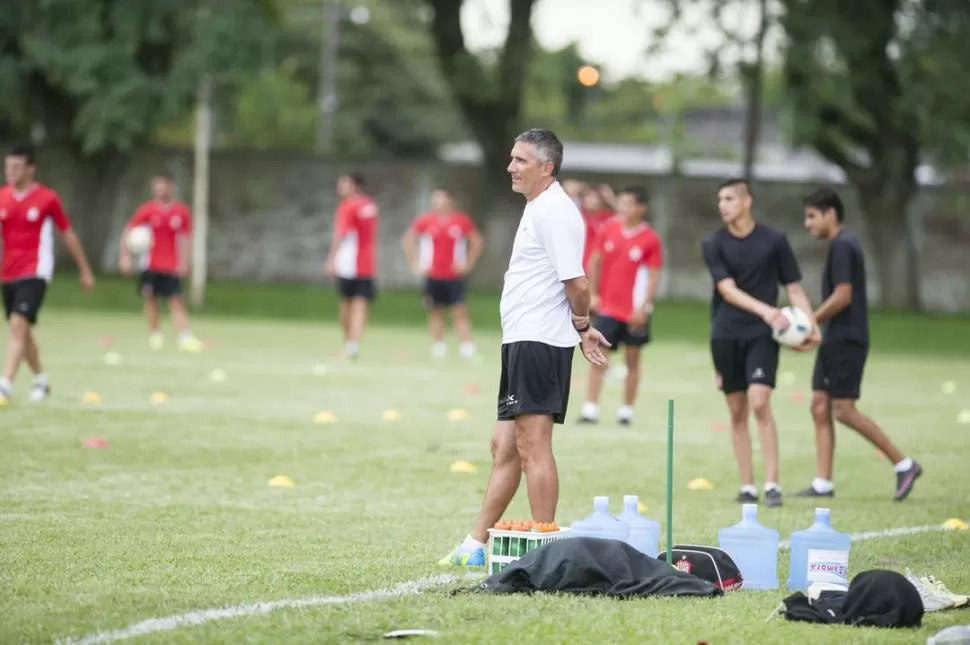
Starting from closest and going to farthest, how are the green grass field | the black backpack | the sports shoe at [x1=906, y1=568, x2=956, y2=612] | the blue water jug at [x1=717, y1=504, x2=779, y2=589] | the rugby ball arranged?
1. the green grass field
2. the sports shoe at [x1=906, y1=568, x2=956, y2=612]
3. the black backpack
4. the blue water jug at [x1=717, y1=504, x2=779, y2=589]
5. the rugby ball

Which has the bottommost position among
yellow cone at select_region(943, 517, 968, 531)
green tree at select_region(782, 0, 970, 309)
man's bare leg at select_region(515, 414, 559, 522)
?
yellow cone at select_region(943, 517, 968, 531)

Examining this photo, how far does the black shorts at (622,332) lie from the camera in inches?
678

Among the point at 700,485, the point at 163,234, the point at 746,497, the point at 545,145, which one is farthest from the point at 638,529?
the point at 163,234

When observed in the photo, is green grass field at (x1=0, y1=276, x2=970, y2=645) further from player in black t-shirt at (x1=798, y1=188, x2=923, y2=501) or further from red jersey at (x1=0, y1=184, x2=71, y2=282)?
red jersey at (x1=0, y1=184, x2=71, y2=282)

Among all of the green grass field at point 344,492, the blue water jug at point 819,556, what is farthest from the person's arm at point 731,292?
the blue water jug at point 819,556

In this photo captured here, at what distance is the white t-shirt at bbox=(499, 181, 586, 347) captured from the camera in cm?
823

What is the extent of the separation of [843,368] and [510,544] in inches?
194

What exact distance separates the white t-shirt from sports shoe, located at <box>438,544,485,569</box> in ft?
3.63

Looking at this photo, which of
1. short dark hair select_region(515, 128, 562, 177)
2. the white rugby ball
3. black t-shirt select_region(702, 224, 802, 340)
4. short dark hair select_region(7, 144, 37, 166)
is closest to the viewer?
short dark hair select_region(515, 128, 562, 177)

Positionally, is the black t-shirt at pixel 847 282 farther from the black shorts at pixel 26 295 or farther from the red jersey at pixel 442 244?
the red jersey at pixel 442 244

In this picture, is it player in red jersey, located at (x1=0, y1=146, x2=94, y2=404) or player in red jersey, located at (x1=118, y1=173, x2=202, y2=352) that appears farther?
player in red jersey, located at (x1=118, y1=173, x2=202, y2=352)

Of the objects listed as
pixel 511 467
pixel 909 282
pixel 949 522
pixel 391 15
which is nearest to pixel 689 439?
pixel 949 522

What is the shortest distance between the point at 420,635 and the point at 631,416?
414 inches

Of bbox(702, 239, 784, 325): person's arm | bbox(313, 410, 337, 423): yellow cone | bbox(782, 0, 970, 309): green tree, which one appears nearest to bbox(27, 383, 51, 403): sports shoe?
bbox(313, 410, 337, 423): yellow cone
